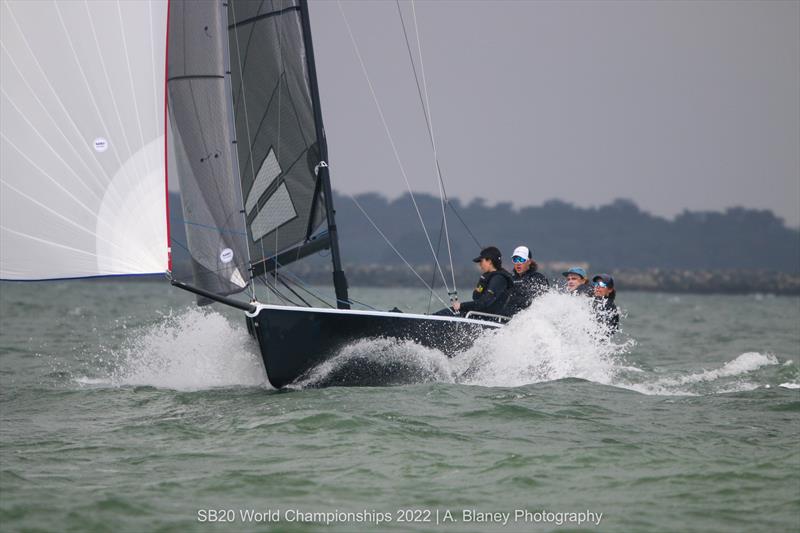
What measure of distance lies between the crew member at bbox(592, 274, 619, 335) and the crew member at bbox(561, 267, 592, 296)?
0.43 ft

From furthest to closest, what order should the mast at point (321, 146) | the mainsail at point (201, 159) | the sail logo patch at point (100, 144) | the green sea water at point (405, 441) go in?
the mast at point (321, 146) < the mainsail at point (201, 159) < the sail logo patch at point (100, 144) < the green sea water at point (405, 441)

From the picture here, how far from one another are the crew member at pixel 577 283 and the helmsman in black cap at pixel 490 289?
1.16 metres

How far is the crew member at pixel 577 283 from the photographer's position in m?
10.9

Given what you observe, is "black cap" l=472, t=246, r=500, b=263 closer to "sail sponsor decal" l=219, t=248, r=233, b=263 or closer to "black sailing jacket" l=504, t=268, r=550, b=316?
"black sailing jacket" l=504, t=268, r=550, b=316

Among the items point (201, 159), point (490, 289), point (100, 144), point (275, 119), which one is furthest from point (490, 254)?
point (100, 144)

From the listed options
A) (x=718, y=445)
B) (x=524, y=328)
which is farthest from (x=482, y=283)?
(x=718, y=445)

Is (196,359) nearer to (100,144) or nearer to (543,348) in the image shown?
(100,144)

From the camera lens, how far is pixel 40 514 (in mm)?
5215

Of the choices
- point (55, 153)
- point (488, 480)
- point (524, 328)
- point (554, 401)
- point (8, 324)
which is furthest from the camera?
point (8, 324)

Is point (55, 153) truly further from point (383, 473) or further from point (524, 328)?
point (524, 328)

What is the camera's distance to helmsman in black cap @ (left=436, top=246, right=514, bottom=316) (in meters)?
9.90

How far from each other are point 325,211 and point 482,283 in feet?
5.62

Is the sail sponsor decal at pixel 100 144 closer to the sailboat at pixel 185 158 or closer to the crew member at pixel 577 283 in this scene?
the sailboat at pixel 185 158

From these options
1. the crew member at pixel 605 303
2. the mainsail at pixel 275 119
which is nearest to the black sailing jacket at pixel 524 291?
the crew member at pixel 605 303
